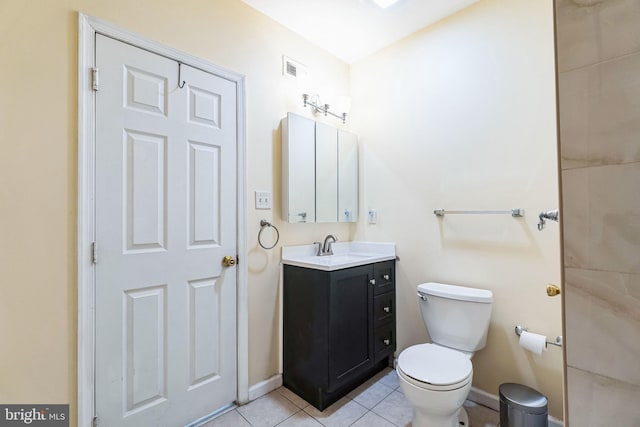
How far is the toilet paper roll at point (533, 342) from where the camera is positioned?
4.97 feet

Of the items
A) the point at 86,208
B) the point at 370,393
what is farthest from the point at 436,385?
the point at 86,208

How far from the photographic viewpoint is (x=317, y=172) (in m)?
2.21

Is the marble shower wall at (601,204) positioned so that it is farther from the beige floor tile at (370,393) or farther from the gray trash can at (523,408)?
the beige floor tile at (370,393)

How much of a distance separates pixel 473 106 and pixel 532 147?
1.49 feet

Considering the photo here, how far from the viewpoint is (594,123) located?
68cm

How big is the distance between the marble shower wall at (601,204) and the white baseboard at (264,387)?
1.66 metres

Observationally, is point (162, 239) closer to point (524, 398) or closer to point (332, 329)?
point (332, 329)

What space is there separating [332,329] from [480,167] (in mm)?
1405

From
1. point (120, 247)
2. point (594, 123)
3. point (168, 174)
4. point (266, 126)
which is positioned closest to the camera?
point (594, 123)

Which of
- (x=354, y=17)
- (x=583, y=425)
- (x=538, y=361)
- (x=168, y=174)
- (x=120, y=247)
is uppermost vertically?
(x=354, y=17)

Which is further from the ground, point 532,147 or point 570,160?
point 532,147

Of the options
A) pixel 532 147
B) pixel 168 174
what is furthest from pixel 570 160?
pixel 168 174

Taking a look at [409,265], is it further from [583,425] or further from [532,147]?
[583,425]

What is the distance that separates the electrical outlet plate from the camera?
1906 mm
